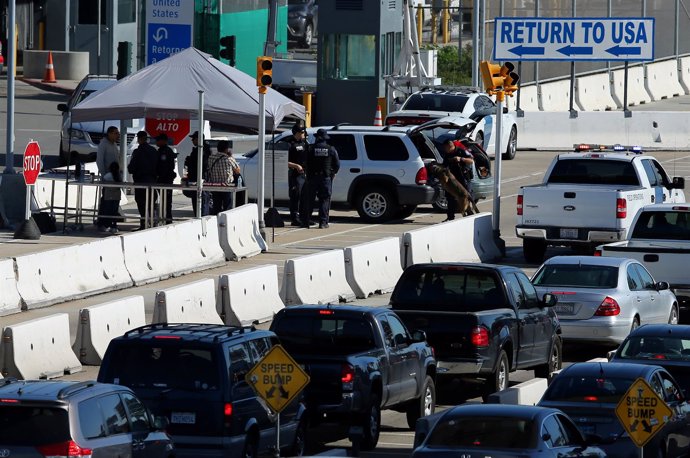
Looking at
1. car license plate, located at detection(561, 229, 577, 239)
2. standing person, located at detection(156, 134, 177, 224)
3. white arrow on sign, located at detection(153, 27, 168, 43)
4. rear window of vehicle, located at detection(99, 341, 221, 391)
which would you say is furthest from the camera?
white arrow on sign, located at detection(153, 27, 168, 43)

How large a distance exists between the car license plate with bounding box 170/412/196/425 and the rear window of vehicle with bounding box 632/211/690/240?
13272 millimetres

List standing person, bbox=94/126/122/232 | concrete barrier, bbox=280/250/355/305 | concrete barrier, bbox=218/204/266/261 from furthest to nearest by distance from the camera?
1. standing person, bbox=94/126/122/232
2. concrete barrier, bbox=218/204/266/261
3. concrete barrier, bbox=280/250/355/305

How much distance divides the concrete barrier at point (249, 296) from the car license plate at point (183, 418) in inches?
319

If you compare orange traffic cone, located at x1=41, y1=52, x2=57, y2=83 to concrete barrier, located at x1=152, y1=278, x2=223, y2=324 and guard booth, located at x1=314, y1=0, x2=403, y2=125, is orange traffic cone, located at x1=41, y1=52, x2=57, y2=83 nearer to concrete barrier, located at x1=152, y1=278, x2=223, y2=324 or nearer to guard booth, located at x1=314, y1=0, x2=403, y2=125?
Answer: guard booth, located at x1=314, y1=0, x2=403, y2=125

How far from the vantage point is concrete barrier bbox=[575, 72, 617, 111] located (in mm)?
54125

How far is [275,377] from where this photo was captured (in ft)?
44.0

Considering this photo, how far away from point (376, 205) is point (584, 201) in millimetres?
6016

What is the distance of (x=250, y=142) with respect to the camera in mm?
43250

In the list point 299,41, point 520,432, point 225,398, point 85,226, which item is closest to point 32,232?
point 85,226

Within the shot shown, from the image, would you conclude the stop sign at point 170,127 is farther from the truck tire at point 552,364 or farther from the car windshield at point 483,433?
the car windshield at point 483,433

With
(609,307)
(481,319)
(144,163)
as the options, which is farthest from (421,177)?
(481,319)

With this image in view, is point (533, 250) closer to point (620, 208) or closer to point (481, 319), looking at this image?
point (620, 208)

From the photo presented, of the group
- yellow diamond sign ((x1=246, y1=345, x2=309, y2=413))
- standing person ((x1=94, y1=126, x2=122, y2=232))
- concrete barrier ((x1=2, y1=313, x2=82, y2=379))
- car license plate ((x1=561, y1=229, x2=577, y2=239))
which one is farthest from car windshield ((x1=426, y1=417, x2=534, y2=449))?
standing person ((x1=94, y1=126, x2=122, y2=232))

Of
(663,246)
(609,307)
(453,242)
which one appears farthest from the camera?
(453,242)
